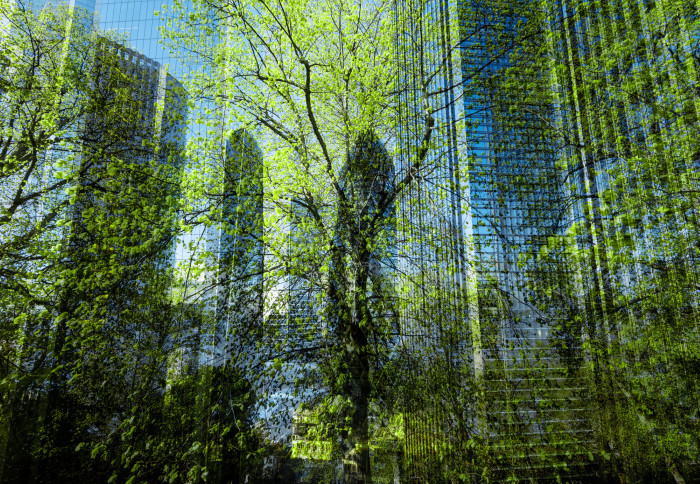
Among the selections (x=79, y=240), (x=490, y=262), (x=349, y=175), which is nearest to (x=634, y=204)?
(x=490, y=262)

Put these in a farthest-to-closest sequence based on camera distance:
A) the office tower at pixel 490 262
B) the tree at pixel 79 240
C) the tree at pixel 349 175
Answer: the tree at pixel 349 175
the office tower at pixel 490 262
the tree at pixel 79 240

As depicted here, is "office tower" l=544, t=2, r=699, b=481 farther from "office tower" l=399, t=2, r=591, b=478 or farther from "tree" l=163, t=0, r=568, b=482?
"tree" l=163, t=0, r=568, b=482

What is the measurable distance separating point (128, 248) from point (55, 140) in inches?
25.5

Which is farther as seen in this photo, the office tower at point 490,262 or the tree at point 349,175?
the tree at point 349,175

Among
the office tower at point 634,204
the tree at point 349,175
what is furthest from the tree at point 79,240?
the office tower at point 634,204

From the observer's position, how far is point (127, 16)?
7.38 ft

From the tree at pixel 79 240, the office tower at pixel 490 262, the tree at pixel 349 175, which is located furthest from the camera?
the tree at pixel 349 175

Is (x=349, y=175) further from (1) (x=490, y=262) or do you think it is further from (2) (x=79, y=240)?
(2) (x=79, y=240)

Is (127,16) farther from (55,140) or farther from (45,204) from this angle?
(45,204)

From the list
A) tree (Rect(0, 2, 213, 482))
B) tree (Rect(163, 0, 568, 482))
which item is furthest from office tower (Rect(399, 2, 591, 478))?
tree (Rect(0, 2, 213, 482))

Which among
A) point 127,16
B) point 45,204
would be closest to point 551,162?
point 127,16

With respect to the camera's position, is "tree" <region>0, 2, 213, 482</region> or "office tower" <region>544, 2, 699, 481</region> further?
"office tower" <region>544, 2, 699, 481</region>

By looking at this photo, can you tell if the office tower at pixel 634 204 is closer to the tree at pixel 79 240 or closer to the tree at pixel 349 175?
the tree at pixel 349 175

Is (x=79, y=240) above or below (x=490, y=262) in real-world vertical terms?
above
